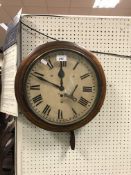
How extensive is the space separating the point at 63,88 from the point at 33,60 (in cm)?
17

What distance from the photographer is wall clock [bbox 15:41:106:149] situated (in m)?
1.09

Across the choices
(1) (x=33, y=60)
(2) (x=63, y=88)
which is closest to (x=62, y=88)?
(2) (x=63, y=88)

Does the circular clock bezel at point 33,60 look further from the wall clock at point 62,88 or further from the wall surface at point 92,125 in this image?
the wall surface at point 92,125

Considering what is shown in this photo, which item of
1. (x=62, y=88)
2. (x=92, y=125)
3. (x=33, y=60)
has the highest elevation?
(x=33, y=60)

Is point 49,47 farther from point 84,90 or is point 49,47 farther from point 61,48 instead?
point 84,90

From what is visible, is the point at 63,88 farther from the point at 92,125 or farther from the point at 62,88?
the point at 92,125

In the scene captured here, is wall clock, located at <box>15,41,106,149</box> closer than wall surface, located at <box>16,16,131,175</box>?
Yes

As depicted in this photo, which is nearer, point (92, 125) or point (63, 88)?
point (63, 88)

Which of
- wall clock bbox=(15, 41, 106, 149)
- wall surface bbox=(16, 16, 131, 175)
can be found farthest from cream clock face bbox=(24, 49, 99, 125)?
wall surface bbox=(16, 16, 131, 175)

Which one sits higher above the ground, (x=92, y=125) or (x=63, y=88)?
(x=63, y=88)

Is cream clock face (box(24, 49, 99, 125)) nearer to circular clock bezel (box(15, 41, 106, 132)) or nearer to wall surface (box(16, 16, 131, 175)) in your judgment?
circular clock bezel (box(15, 41, 106, 132))

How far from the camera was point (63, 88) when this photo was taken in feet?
3.61

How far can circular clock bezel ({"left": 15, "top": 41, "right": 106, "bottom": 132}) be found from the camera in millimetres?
1072

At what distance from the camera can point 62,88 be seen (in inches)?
43.3
